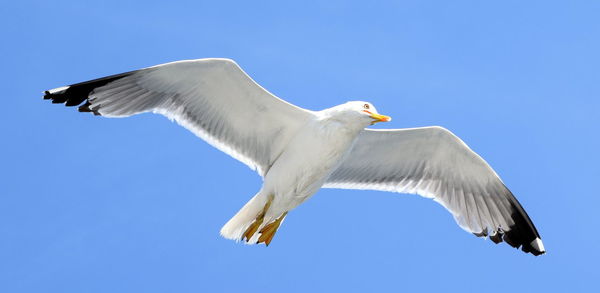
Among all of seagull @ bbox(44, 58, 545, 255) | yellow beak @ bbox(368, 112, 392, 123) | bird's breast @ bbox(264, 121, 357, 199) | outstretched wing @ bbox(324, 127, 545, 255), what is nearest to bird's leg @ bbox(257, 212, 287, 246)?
seagull @ bbox(44, 58, 545, 255)

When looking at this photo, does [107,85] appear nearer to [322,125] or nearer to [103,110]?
[103,110]

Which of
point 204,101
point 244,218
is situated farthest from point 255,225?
point 204,101

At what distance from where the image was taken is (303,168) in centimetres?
874

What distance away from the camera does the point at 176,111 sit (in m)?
9.17

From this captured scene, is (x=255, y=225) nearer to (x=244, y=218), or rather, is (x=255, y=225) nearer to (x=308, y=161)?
(x=244, y=218)

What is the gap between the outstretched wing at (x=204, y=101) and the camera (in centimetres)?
888

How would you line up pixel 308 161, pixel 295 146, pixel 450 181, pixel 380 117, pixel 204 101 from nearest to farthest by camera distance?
pixel 380 117, pixel 308 161, pixel 295 146, pixel 204 101, pixel 450 181

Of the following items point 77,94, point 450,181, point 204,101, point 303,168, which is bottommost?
point 303,168

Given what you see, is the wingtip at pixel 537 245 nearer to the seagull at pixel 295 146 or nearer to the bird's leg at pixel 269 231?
the seagull at pixel 295 146

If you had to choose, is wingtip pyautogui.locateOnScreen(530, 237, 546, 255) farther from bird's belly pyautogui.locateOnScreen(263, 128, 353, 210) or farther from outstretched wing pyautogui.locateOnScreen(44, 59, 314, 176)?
outstretched wing pyautogui.locateOnScreen(44, 59, 314, 176)

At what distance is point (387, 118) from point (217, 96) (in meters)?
1.77

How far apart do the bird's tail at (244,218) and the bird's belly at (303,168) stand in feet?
0.49

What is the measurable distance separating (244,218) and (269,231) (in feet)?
1.16

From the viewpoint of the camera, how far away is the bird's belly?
28.2ft
